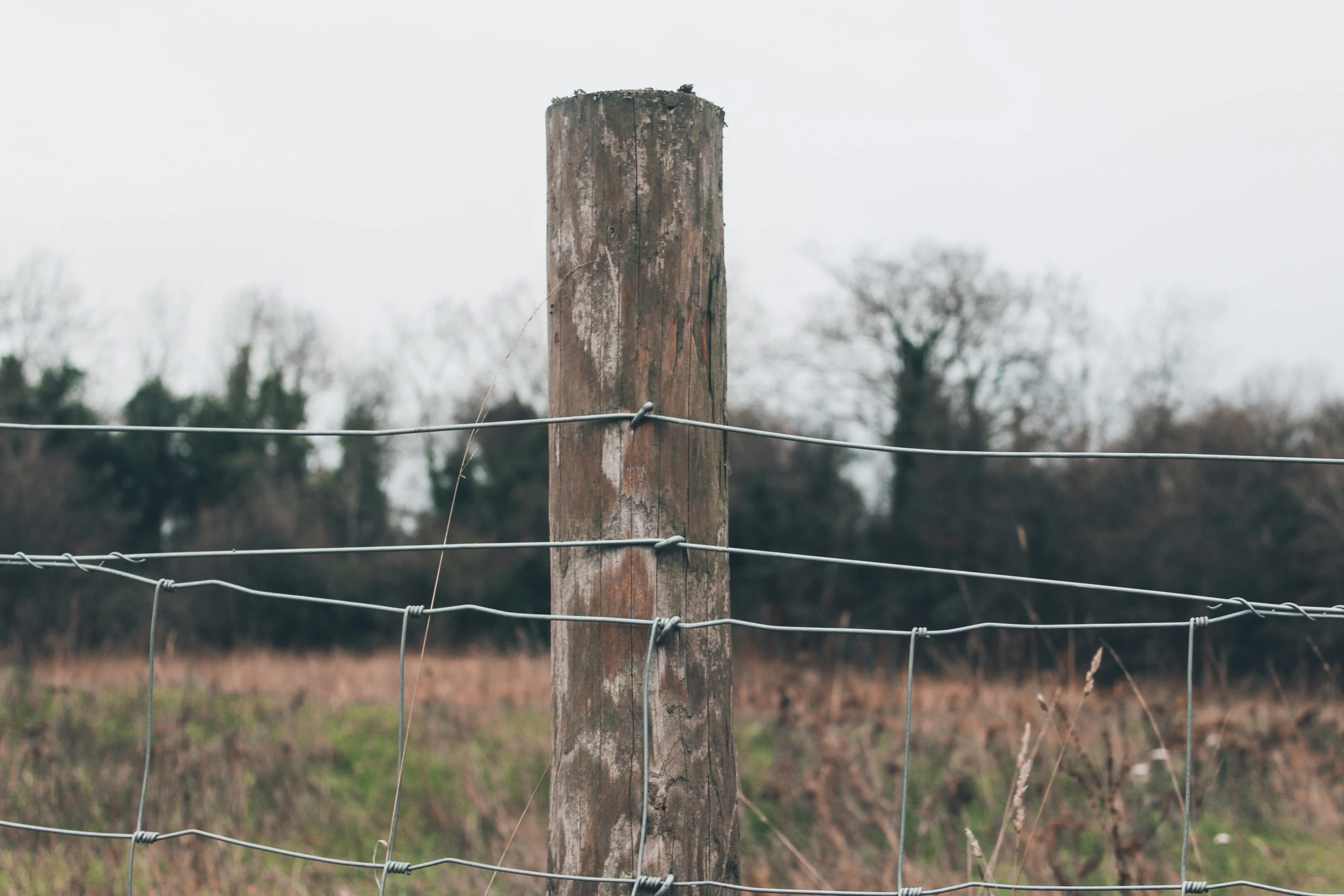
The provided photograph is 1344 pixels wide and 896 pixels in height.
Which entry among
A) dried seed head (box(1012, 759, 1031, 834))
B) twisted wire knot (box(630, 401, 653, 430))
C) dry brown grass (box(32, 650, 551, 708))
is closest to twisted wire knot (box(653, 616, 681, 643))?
twisted wire knot (box(630, 401, 653, 430))

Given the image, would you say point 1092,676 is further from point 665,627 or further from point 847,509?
point 847,509

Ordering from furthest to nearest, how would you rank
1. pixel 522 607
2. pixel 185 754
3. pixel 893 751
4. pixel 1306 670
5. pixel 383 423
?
pixel 383 423 < pixel 522 607 < pixel 1306 670 < pixel 893 751 < pixel 185 754

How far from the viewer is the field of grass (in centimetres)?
438

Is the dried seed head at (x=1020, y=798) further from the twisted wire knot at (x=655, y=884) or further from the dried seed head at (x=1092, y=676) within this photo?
the twisted wire knot at (x=655, y=884)

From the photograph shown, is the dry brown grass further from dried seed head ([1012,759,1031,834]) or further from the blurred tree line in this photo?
dried seed head ([1012,759,1031,834])

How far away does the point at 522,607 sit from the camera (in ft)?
69.5

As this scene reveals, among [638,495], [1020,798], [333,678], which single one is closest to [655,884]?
[638,495]

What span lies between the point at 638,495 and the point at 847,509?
18.6 m

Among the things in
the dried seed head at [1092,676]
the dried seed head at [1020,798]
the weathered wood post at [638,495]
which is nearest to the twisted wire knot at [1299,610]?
→ the dried seed head at [1092,676]

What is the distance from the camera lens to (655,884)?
1614 millimetres

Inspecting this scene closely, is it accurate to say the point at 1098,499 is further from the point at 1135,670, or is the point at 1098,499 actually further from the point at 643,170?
the point at 643,170

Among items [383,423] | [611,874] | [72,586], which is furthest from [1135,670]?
[383,423]

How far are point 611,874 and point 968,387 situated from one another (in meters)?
22.1

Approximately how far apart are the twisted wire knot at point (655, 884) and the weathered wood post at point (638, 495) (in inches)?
0.6
